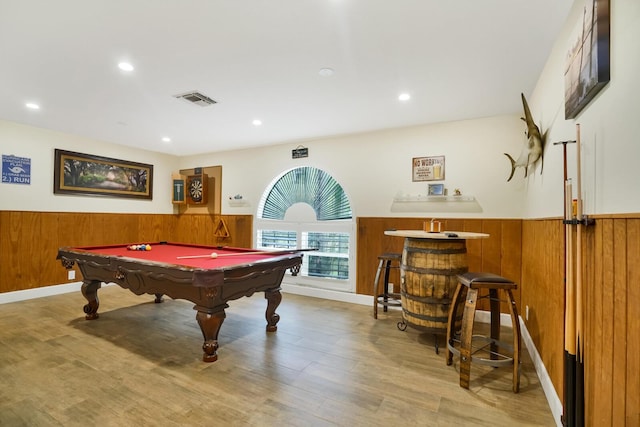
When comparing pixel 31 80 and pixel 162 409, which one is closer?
pixel 162 409

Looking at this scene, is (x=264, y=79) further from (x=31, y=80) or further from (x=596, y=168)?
(x=596, y=168)

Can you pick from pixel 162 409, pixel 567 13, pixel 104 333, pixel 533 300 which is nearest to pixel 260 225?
pixel 104 333

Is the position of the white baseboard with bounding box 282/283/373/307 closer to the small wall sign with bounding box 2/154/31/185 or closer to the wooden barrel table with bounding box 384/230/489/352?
the wooden barrel table with bounding box 384/230/489/352

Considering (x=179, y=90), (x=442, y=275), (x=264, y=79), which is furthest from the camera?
A: (x=179, y=90)

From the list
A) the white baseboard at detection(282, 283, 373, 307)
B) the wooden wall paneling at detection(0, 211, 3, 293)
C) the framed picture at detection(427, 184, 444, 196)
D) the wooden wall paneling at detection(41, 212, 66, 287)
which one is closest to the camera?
the framed picture at detection(427, 184, 444, 196)

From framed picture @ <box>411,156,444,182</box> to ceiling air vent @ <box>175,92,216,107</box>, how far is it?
8.35ft

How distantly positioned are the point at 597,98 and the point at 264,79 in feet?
7.44

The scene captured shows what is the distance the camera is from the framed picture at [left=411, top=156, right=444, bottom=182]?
12.2 ft

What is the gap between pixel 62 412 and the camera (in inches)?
69.4

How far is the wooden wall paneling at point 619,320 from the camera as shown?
3.53ft

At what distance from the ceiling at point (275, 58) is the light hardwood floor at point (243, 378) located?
2.38 metres

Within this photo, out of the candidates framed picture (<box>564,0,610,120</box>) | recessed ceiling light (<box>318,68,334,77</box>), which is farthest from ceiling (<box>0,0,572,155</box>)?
framed picture (<box>564,0,610,120</box>)

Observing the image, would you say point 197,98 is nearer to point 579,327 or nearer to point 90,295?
point 90,295

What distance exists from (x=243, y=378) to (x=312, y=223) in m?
2.77
